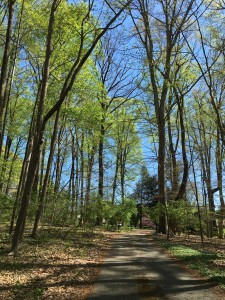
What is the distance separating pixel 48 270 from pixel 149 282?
267 centimetres

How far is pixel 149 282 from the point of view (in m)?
7.89

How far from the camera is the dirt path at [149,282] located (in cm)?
680

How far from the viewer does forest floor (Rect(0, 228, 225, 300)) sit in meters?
6.74

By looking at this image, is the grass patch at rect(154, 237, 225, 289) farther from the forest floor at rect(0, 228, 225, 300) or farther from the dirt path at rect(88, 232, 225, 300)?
the dirt path at rect(88, 232, 225, 300)

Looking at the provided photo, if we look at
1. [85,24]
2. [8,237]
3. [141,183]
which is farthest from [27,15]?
[141,183]

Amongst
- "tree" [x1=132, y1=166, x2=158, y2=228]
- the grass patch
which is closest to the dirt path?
the grass patch

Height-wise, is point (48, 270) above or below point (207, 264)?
below

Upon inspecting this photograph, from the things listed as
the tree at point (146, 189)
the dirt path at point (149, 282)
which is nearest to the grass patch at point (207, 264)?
the dirt path at point (149, 282)

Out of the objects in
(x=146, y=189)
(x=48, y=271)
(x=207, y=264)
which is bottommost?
(x=48, y=271)

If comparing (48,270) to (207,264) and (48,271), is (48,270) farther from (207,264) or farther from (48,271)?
(207,264)

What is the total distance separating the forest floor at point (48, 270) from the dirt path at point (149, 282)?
0.37 metres

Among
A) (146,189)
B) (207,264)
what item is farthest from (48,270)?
(146,189)

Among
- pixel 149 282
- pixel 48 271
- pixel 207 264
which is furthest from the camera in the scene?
pixel 207 264

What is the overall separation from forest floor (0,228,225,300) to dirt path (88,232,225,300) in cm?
37
